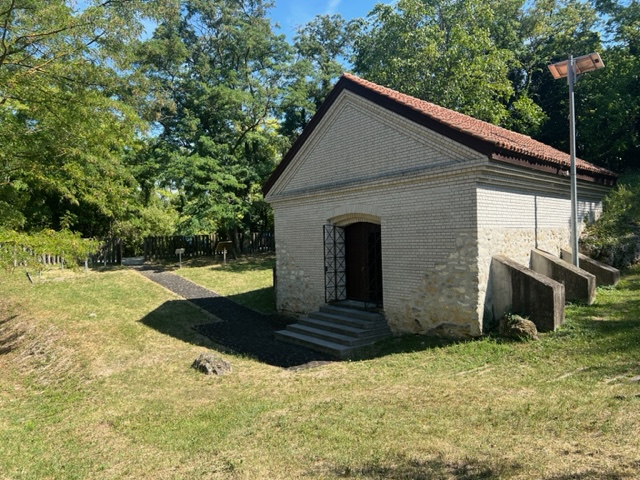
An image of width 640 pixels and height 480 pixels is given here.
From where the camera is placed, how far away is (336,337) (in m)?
9.66

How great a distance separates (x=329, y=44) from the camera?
101 feet

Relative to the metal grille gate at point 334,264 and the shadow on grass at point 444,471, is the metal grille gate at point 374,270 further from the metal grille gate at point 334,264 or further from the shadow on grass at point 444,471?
the shadow on grass at point 444,471

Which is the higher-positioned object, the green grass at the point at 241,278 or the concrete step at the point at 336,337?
the green grass at the point at 241,278

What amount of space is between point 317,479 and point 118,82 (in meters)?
10.5

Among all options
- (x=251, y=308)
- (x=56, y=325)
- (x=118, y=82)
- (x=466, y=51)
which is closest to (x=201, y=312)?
(x=251, y=308)

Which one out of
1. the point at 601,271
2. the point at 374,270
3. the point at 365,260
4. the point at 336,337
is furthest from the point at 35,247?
the point at 601,271

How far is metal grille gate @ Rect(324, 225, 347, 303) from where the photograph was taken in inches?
452

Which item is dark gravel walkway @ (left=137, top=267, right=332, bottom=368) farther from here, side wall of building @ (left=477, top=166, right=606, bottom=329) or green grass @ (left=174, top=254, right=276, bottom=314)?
side wall of building @ (left=477, top=166, right=606, bottom=329)

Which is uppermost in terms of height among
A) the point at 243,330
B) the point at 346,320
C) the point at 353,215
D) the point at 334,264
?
→ the point at 353,215

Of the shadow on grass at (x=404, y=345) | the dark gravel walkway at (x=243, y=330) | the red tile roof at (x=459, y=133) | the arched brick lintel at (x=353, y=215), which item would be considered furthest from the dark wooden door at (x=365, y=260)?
the red tile roof at (x=459, y=133)

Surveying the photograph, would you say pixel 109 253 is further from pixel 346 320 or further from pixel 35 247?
pixel 346 320

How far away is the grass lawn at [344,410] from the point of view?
3.96 metres

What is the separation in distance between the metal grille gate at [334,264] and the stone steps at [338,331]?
1.53 ft

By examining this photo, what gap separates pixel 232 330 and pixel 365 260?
442 cm
